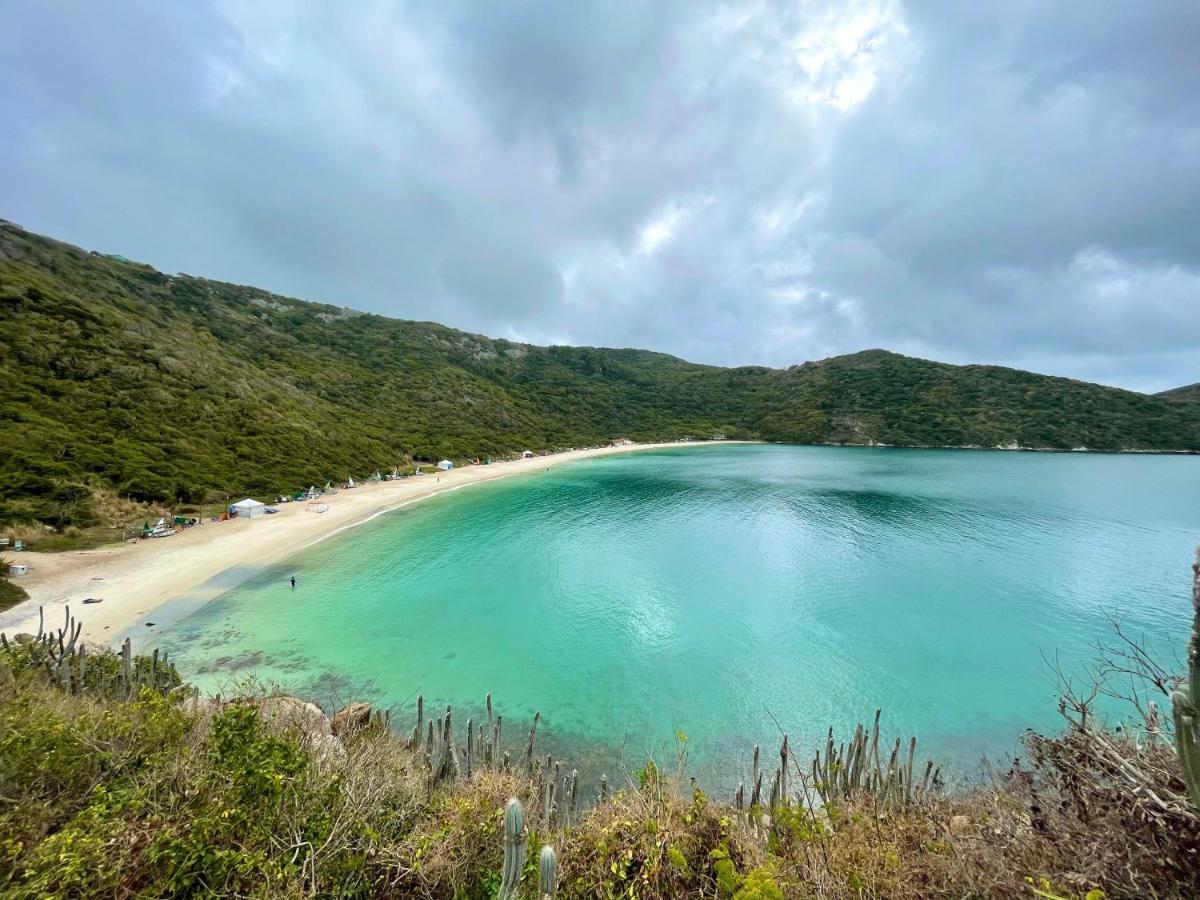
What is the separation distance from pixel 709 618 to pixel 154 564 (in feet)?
87.4

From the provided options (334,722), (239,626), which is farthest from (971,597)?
(239,626)

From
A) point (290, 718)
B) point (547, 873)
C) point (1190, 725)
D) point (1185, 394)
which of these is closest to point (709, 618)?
point (290, 718)

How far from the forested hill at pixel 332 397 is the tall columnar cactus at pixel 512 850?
113ft

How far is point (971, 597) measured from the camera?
2212 cm

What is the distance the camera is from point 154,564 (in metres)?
21.8

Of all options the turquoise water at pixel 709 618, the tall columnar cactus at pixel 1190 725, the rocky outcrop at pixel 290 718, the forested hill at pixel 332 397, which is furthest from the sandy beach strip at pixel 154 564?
the tall columnar cactus at pixel 1190 725

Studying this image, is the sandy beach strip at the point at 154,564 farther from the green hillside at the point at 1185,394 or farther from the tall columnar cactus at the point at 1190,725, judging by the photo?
the green hillside at the point at 1185,394

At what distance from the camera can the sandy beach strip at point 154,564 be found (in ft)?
53.7

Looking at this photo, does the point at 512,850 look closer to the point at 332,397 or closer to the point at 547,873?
the point at 547,873

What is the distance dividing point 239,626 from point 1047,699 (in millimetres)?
28210

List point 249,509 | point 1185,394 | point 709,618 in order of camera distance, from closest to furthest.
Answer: point 709,618, point 249,509, point 1185,394

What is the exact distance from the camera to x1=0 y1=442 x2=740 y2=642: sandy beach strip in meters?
16.4

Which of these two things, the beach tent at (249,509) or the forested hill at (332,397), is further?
the forested hill at (332,397)

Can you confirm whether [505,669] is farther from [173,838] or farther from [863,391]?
[863,391]
